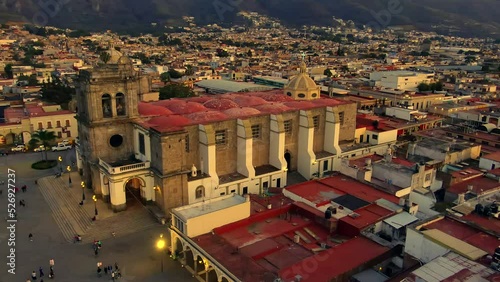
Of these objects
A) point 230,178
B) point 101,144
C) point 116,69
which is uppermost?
point 116,69

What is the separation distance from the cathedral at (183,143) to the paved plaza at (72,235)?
1.84m

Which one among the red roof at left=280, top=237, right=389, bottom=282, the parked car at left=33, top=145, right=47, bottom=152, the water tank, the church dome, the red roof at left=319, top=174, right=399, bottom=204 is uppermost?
the church dome

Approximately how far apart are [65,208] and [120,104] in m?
A: 9.78

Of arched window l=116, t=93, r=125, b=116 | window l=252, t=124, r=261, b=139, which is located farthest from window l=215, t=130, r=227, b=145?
arched window l=116, t=93, r=125, b=116

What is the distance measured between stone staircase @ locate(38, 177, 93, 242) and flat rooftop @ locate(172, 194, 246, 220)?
990 centimetres

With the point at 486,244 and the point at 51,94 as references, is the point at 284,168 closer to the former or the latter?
the point at 486,244

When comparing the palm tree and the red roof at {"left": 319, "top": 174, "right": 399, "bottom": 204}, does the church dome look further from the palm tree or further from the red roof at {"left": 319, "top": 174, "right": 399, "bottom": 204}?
the red roof at {"left": 319, "top": 174, "right": 399, "bottom": 204}

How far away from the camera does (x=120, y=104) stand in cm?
3969

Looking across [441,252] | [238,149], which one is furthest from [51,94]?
[441,252]

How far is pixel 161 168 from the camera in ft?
115

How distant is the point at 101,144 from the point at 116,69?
644 centimetres

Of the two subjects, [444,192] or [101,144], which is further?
[101,144]

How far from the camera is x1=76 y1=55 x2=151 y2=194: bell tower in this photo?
37.8 m

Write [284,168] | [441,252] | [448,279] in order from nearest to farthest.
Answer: [448,279] → [441,252] → [284,168]
